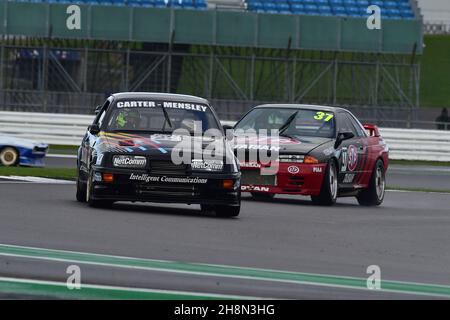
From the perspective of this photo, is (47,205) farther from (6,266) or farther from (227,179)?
(6,266)

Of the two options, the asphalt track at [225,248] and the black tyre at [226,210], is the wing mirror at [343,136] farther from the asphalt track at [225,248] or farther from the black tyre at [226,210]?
the black tyre at [226,210]

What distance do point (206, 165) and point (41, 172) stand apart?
7926mm

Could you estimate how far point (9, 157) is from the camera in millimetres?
24219

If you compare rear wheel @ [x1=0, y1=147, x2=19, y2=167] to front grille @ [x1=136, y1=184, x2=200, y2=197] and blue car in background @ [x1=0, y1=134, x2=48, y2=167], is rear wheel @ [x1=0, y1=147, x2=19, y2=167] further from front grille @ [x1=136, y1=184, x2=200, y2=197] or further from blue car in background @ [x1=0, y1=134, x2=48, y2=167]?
front grille @ [x1=136, y1=184, x2=200, y2=197]

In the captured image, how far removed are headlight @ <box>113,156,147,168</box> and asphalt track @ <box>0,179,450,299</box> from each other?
0.53 meters

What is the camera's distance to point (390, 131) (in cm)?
3356

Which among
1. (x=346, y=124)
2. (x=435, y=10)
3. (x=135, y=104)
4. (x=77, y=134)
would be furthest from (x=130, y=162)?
(x=435, y=10)

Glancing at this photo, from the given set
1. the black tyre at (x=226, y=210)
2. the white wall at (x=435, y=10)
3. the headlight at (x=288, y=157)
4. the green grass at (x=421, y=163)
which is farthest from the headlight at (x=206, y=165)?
the white wall at (x=435, y=10)

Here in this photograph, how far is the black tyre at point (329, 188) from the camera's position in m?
17.5

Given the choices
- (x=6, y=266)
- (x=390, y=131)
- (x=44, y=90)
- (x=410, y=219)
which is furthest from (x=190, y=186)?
(x=44, y=90)

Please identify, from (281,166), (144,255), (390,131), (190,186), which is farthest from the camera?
(390,131)

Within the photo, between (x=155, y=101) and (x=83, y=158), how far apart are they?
110cm

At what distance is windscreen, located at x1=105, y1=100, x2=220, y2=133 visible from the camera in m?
15.3

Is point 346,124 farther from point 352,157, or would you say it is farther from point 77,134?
point 77,134
